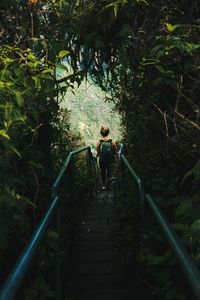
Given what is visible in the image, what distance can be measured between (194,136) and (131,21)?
4.04 ft

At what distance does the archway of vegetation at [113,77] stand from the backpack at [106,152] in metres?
4.05

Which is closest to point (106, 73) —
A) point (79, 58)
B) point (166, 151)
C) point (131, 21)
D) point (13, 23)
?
point (79, 58)

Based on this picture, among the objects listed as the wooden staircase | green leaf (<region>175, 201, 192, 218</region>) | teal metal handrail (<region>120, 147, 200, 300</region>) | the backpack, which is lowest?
the backpack

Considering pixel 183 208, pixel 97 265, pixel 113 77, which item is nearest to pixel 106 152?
pixel 97 265

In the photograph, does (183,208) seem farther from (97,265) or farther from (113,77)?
(97,265)

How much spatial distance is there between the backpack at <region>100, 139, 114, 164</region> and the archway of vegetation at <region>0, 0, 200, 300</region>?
4053mm

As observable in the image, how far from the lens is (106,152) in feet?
27.2

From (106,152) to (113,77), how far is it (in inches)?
172

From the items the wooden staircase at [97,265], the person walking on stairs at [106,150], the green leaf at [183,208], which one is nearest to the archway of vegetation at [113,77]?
the green leaf at [183,208]

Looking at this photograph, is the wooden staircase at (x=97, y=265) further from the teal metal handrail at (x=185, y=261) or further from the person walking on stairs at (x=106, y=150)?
the person walking on stairs at (x=106, y=150)

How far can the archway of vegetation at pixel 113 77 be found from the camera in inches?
102

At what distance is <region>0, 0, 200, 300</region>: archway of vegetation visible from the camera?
2586mm

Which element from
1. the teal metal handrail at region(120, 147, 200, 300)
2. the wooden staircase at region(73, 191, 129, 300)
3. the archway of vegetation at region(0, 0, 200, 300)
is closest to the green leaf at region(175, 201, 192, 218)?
the archway of vegetation at region(0, 0, 200, 300)

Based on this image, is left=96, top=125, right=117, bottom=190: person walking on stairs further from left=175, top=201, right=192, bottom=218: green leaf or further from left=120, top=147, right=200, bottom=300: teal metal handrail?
left=120, top=147, right=200, bottom=300: teal metal handrail
